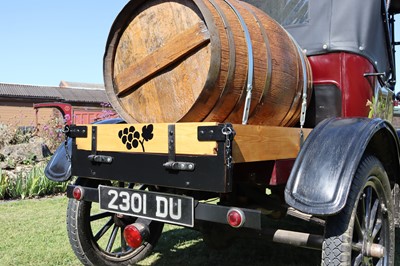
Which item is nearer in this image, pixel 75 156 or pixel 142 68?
pixel 142 68

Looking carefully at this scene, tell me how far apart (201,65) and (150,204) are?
0.84 m

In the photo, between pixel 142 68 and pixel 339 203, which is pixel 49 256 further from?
pixel 339 203

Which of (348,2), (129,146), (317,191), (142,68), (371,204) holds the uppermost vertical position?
(348,2)

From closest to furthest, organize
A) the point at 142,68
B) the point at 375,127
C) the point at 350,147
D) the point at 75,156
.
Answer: the point at 350,147
the point at 375,127
the point at 142,68
the point at 75,156

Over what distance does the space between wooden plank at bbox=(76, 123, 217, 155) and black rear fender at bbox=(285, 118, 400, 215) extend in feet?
1.60

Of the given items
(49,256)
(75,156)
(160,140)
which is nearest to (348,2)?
(160,140)

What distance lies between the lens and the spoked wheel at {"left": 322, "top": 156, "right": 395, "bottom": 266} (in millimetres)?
2059

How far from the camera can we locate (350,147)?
2.14 metres

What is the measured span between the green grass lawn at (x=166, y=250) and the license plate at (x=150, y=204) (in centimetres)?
128

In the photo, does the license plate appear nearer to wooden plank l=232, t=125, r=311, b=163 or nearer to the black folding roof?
wooden plank l=232, t=125, r=311, b=163

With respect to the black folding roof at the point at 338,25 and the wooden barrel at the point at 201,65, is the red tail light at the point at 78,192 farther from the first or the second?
the black folding roof at the point at 338,25

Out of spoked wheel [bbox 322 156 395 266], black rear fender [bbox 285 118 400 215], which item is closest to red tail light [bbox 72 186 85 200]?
black rear fender [bbox 285 118 400 215]

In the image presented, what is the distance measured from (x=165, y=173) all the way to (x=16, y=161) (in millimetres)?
8176

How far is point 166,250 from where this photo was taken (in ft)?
13.1
